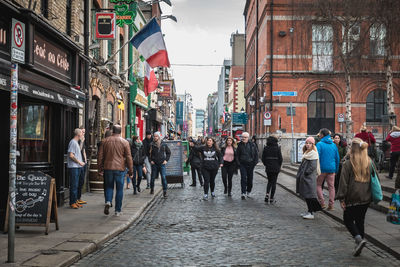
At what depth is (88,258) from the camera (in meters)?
6.80

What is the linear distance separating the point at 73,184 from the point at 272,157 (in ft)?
16.5

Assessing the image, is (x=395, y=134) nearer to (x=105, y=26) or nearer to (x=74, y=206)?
(x=74, y=206)

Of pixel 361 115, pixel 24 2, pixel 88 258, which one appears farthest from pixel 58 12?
pixel 361 115

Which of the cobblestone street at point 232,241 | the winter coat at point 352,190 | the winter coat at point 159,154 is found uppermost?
the winter coat at point 159,154

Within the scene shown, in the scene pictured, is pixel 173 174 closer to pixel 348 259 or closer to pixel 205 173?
pixel 205 173

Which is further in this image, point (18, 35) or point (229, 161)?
point (229, 161)

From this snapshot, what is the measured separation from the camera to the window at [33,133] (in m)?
10.4

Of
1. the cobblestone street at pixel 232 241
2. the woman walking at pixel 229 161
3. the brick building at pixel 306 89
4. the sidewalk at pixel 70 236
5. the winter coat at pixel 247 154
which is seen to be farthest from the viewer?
the brick building at pixel 306 89

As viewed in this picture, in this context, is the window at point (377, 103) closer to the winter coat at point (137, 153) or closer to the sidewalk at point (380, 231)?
the winter coat at point (137, 153)

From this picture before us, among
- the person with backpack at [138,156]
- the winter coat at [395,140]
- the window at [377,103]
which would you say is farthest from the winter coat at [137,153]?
the window at [377,103]

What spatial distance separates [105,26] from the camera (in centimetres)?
1784

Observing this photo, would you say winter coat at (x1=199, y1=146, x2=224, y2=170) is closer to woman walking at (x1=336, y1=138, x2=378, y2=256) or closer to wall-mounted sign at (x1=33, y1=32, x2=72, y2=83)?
wall-mounted sign at (x1=33, y1=32, x2=72, y2=83)

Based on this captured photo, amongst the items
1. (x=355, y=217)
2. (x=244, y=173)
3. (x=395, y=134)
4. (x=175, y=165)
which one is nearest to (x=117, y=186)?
(x=244, y=173)

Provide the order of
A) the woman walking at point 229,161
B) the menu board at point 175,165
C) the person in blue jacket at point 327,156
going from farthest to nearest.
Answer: the menu board at point 175,165 < the woman walking at point 229,161 < the person in blue jacket at point 327,156
